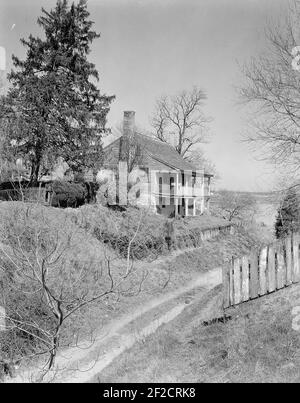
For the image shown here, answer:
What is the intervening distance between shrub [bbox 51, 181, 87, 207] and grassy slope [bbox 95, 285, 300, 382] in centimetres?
1209

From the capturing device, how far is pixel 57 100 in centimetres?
2056

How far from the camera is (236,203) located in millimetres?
41062

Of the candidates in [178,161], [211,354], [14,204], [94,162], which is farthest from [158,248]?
[178,161]

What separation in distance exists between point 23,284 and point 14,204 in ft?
16.4

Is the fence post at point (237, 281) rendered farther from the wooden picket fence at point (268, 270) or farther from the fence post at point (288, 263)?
the fence post at point (288, 263)

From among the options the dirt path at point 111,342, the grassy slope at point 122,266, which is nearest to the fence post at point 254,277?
the grassy slope at point 122,266

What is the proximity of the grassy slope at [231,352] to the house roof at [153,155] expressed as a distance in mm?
17988

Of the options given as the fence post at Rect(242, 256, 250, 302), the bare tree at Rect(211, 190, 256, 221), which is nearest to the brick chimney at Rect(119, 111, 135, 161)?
the bare tree at Rect(211, 190, 256, 221)

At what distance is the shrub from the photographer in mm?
20375

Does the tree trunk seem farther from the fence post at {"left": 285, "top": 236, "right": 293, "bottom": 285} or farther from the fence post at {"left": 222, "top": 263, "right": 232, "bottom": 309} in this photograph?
the fence post at {"left": 285, "top": 236, "right": 293, "bottom": 285}

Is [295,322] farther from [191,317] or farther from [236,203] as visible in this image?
[236,203]

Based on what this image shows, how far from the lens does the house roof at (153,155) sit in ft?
90.2

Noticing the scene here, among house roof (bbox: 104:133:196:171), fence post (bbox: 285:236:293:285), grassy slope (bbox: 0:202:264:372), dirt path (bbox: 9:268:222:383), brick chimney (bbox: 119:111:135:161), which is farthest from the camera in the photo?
brick chimney (bbox: 119:111:135:161)

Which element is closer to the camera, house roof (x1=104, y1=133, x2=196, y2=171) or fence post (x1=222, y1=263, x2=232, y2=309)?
fence post (x1=222, y1=263, x2=232, y2=309)
